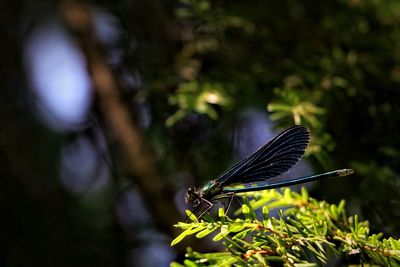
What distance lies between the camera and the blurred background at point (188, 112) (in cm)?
155

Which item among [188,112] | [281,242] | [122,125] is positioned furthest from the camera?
[122,125]

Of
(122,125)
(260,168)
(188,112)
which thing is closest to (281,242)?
(260,168)

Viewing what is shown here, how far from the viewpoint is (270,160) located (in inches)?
42.5

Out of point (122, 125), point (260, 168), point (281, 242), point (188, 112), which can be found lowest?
point (281, 242)

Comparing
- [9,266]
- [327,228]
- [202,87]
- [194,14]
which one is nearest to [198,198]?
[327,228]

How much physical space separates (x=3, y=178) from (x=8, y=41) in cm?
59

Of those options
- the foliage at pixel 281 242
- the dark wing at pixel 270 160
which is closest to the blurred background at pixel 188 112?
the dark wing at pixel 270 160

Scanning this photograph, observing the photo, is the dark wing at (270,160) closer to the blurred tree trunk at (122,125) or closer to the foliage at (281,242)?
the foliage at (281,242)

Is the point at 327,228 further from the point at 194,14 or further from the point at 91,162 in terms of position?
the point at 91,162

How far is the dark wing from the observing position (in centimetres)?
105

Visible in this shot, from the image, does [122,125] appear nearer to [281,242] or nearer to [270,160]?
[270,160]

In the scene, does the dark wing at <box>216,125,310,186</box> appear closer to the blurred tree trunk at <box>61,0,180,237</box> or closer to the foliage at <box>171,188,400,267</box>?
the foliage at <box>171,188,400,267</box>

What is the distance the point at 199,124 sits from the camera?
1773 mm

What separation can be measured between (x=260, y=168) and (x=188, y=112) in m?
0.54
